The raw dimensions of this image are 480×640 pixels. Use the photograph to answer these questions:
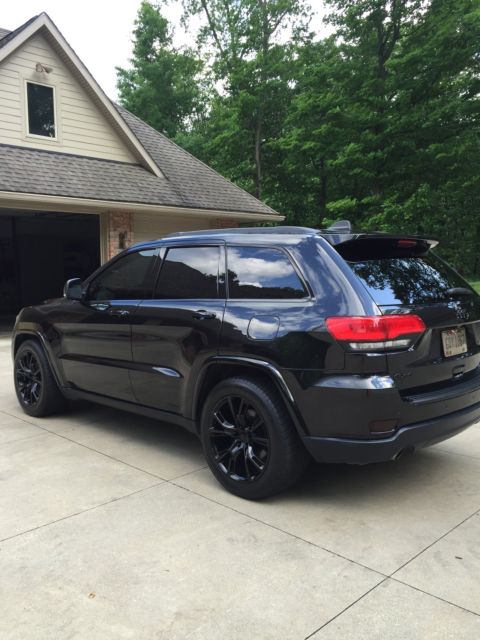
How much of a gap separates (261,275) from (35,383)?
3068 mm

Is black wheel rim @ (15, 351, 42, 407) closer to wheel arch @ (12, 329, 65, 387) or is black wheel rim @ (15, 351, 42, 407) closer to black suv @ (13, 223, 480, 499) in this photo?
wheel arch @ (12, 329, 65, 387)

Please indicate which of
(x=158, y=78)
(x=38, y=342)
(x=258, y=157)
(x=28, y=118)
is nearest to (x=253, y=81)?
(x=258, y=157)

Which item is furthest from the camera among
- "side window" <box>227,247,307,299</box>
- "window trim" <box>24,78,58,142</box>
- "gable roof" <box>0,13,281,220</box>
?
"window trim" <box>24,78,58,142</box>

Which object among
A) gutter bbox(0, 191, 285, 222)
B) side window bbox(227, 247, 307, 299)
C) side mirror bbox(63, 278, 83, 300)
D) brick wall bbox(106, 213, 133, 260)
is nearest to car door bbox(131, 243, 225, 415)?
side window bbox(227, 247, 307, 299)

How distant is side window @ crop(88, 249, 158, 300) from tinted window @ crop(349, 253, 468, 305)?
1.78 m

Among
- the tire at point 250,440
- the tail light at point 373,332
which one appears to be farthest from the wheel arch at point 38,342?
the tail light at point 373,332

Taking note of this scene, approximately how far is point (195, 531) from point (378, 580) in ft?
3.42

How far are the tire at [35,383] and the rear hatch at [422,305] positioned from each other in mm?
3323

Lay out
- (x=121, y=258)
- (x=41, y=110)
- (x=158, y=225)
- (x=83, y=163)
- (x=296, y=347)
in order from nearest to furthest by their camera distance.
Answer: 1. (x=296, y=347)
2. (x=121, y=258)
3. (x=41, y=110)
4. (x=83, y=163)
5. (x=158, y=225)

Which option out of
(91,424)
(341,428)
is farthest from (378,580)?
(91,424)

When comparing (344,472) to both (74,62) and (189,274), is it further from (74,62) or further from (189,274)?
(74,62)

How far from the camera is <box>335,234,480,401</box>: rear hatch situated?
125 inches

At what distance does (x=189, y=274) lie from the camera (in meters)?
4.07

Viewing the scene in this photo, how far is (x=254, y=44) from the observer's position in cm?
2430
